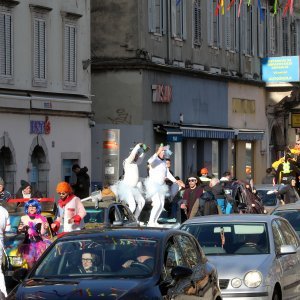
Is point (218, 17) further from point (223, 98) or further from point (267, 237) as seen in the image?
point (267, 237)

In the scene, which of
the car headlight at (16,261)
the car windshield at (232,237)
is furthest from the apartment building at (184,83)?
the car windshield at (232,237)

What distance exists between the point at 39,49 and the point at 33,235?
17527 mm

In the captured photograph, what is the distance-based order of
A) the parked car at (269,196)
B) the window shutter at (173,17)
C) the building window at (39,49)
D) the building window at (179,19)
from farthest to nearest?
the building window at (179,19), the window shutter at (173,17), the building window at (39,49), the parked car at (269,196)

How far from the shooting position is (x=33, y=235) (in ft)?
64.0

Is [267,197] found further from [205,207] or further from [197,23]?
[197,23]

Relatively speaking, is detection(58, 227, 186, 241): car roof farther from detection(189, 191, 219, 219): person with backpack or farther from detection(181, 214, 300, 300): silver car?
detection(189, 191, 219, 219): person with backpack

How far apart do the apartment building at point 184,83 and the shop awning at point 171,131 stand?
3 centimetres

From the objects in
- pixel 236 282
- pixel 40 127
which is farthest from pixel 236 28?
pixel 236 282

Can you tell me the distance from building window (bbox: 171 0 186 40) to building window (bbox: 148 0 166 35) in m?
1.03

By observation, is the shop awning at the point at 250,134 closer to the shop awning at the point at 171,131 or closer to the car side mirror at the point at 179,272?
the shop awning at the point at 171,131

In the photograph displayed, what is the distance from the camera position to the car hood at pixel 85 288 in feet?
39.3

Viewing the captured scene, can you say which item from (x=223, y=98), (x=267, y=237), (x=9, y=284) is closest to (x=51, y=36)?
(x=223, y=98)

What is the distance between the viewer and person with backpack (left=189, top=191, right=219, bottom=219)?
25781 millimetres

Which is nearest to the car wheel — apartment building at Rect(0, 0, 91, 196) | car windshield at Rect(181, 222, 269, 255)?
car windshield at Rect(181, 222, 269, 255)
